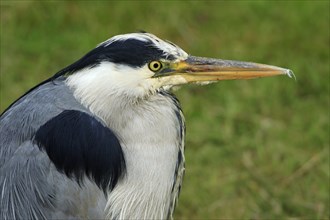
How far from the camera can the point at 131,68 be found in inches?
123

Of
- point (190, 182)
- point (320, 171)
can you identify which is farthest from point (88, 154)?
point (320, 171)

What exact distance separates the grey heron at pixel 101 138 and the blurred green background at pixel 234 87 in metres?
1.21

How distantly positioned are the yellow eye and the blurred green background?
134cm

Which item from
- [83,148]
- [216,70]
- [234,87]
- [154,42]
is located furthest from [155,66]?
[234,87]

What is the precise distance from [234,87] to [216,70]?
2071mm

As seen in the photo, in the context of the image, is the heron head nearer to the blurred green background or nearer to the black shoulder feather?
the black shoulder feather

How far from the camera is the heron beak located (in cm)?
326

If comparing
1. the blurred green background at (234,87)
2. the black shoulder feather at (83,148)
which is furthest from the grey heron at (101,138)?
the blurred green background at (234,87)

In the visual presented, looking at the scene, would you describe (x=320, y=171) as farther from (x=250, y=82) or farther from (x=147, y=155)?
(x=147, y=155)

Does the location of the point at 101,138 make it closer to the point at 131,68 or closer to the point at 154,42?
the point at 131,68

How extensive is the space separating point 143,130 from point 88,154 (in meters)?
0.22

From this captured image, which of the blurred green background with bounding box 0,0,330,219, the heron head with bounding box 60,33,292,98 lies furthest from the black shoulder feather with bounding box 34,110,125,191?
the blurred green background with bounding box 0,0,330,219

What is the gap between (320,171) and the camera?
4668 millimetres

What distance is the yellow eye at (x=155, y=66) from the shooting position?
3.16 m
